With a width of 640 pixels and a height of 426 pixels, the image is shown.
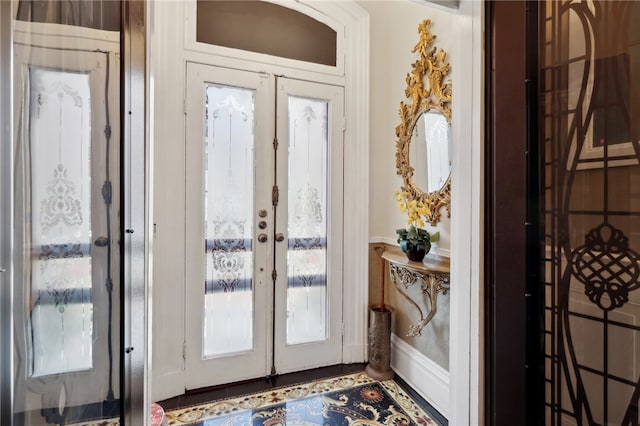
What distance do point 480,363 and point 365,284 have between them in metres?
1.36

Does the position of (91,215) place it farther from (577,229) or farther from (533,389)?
(533,389)

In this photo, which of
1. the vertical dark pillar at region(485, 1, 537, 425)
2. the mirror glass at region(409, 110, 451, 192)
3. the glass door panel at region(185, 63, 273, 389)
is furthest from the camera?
the glass door panel at region(185, 63, 273, 389)

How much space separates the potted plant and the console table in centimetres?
7

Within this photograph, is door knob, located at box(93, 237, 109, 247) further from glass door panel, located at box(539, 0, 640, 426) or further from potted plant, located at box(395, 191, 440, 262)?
potted plant, located at box(395, 191, 440, 262)

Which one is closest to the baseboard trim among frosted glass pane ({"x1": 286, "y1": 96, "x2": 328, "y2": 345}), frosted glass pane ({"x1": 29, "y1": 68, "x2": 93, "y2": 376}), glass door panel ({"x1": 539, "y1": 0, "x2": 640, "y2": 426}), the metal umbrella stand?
the metal umbrella stand

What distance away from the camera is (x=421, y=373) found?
7.00ft

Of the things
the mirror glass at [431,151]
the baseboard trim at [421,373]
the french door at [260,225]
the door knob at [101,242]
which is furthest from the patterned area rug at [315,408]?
the door knob at [101,242]

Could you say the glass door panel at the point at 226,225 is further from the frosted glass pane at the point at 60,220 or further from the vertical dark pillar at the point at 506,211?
the vertical dark pillar at the point at 506,211

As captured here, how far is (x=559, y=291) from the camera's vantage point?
3.47 feet

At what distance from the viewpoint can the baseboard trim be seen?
1.94 metres

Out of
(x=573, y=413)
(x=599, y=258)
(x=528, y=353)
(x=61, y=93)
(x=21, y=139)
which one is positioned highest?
(x=61, y=93)

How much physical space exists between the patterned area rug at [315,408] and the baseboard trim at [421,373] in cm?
10

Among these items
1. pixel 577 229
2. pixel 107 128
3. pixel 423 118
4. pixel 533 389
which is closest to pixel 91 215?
pixel 107 128

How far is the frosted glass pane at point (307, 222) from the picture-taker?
8.03 ft
